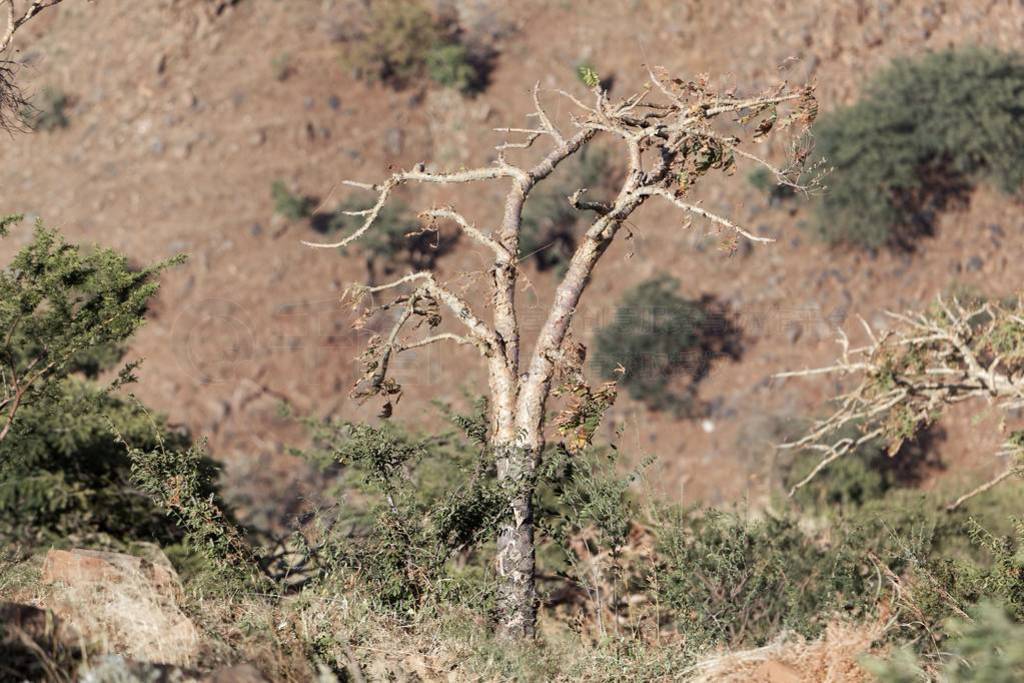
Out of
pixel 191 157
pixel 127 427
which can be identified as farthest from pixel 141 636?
pixel 191 157

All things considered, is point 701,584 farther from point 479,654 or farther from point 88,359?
point 88,359

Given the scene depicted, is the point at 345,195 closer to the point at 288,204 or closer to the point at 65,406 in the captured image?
the point at 288,204

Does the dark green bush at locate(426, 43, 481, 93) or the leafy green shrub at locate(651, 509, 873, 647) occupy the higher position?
the leafy green shrub at locate(651, 509, 873, 647)

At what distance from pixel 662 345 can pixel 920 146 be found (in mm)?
6861

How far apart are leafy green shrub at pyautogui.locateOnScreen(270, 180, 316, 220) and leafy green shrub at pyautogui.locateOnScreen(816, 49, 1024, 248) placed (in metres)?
11.5

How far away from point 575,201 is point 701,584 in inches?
136

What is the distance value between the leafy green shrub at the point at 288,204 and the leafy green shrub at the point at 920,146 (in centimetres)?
1153

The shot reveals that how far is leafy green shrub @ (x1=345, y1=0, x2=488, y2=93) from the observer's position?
93.9ft

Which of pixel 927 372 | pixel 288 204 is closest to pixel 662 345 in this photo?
pixel 288 204

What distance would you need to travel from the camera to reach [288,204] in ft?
88.3

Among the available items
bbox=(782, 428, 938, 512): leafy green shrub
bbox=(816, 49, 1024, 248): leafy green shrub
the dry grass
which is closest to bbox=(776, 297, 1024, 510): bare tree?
the dry grass

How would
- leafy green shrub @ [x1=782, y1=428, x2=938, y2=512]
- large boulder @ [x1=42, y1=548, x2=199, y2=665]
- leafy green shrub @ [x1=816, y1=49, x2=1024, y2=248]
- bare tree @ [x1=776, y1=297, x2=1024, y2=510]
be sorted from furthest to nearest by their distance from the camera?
leafy green shrub @ [x1=816, y1=49, x2=1024, y2=248]
leafy green shrub @ [x1=782, y1=428, x2=938, y2=512]
bare tree @ [x1=776, y1=297, x2=1024, y2=510]
large boulder @ [x1=42, y1=548, x2=199, y2=665]

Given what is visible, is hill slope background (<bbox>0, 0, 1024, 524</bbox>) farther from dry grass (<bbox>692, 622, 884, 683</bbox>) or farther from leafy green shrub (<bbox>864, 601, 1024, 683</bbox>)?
leafy green shrub (<bbox>864, 601, 1024, 683</bbox>)

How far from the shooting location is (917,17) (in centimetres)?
2703
